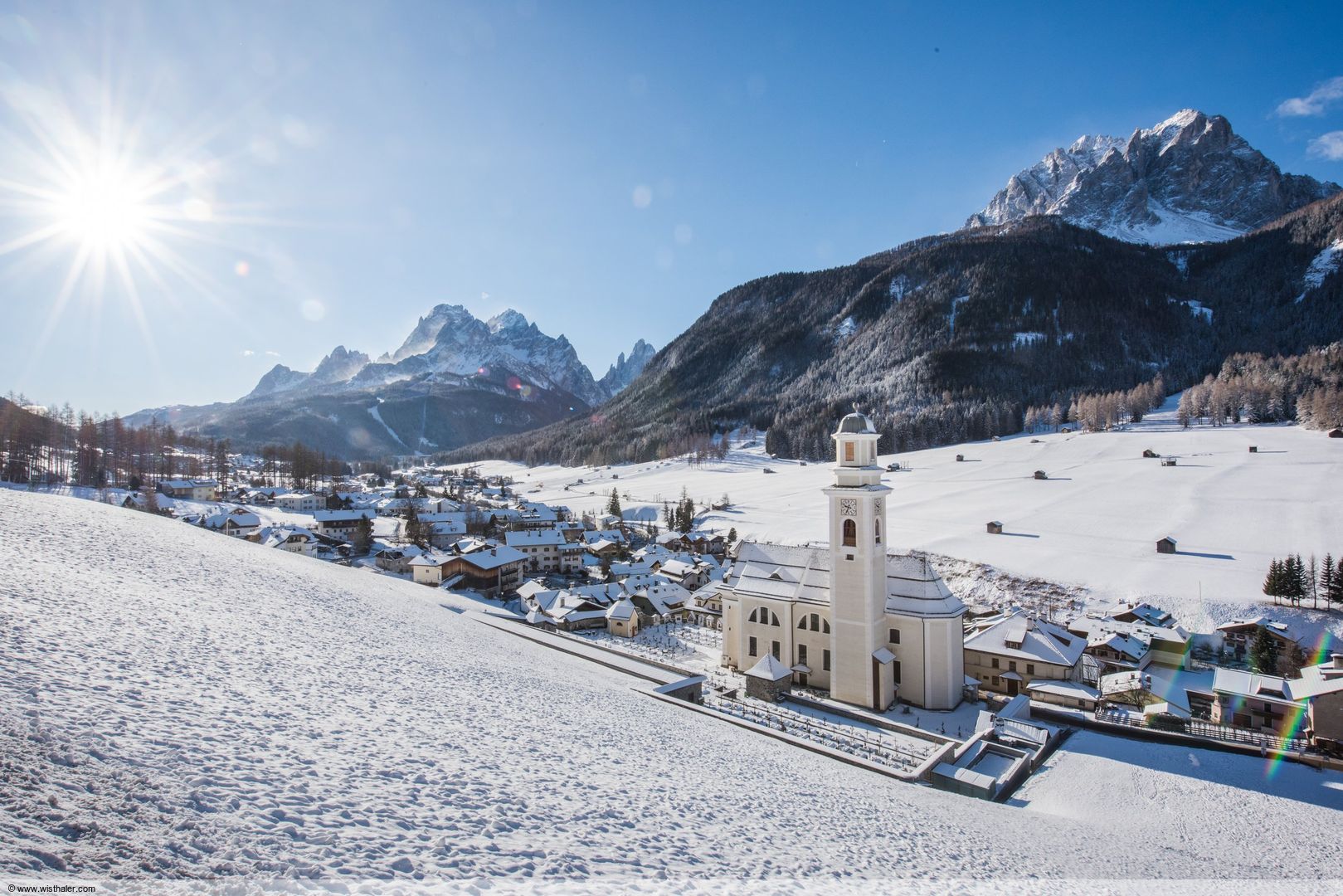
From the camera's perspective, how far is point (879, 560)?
93.6 ft

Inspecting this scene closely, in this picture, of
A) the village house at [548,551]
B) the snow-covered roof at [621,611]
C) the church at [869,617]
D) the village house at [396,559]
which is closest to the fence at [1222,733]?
the church at [869,617]

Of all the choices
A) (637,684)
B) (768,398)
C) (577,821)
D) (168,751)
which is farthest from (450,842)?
(768,398)

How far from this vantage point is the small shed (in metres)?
26.8

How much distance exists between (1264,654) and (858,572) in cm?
2525

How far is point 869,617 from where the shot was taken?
27.6m

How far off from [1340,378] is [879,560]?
127 metres

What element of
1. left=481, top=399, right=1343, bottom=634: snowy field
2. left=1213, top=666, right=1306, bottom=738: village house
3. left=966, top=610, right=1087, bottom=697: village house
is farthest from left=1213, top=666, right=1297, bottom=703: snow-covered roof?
left=481, top=399, right=1343, bottom=634: snowy field

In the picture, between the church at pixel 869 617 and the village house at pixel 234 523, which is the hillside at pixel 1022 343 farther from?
the church at pixel 869 617

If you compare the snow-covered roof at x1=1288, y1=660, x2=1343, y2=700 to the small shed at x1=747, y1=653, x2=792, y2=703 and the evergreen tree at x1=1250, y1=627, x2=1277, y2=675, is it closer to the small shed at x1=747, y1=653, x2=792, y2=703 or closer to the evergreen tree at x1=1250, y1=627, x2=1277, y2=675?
the evergreen tree at x1=1250, y1=627, x2=1277, y2=675

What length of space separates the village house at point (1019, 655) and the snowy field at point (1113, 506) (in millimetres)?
15549

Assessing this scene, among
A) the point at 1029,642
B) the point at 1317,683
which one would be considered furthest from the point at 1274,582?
the point at 1029,642

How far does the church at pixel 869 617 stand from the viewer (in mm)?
27672

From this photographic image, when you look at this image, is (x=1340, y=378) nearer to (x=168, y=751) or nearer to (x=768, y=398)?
(x=768, y=398)

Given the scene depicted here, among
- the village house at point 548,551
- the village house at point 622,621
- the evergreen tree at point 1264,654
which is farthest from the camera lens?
the village house at point 548,551
